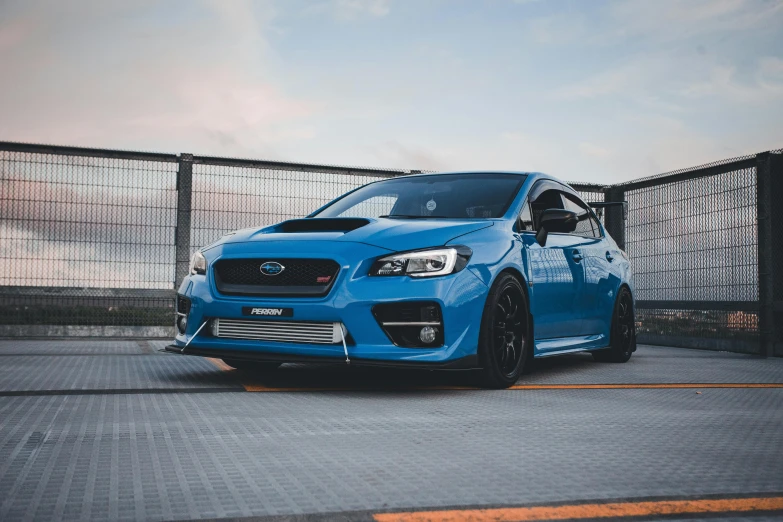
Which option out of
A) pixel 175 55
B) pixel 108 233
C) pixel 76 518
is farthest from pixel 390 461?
pixel 175 55

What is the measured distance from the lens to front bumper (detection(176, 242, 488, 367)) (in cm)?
508

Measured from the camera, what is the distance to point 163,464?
123 inches

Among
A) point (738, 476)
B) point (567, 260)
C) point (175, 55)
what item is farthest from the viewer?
point (175, 55)

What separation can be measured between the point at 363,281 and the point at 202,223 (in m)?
5.74

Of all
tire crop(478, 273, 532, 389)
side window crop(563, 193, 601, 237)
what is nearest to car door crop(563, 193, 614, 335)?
side window crop(563, 193, 601, 237)

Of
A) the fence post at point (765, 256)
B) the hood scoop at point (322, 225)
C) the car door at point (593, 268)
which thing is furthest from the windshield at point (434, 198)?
the fence post at point (765, 256)

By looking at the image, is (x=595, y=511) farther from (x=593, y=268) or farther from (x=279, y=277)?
(x=593, y=268)

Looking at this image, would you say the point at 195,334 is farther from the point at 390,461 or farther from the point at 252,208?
the point at 252,208

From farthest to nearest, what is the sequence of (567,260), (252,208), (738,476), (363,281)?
(252,208), (567,260), (363,281), (738,476)

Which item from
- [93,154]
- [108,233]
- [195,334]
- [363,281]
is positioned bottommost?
[195,334]

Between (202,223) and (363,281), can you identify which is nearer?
(363,281)

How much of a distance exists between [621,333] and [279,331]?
13.3 feet

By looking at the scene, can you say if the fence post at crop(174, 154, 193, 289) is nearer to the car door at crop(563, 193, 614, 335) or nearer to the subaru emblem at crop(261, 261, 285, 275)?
the car door at crop(563, 193, 614, 335)

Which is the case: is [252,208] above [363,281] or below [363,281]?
above
